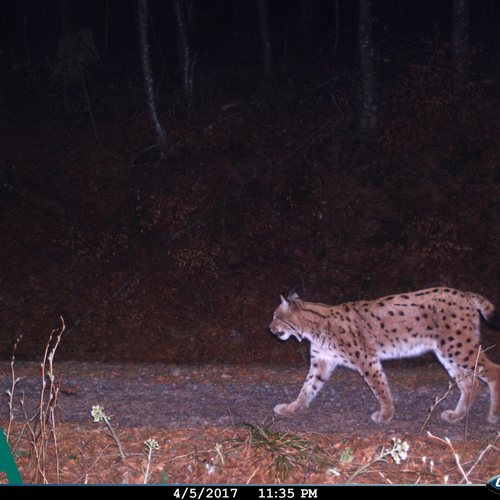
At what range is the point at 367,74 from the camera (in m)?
13.2

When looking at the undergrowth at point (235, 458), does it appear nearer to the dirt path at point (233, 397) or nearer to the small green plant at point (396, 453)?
the dirt path at point (233, 397)

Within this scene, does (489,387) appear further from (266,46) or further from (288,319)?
(266,46)

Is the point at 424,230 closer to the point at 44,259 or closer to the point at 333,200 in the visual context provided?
the point at 333,200

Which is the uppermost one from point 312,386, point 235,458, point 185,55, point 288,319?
point 185,55

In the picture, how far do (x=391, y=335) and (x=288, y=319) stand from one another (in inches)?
54.8

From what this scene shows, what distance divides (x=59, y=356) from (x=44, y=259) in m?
3.32

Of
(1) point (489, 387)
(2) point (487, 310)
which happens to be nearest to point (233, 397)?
(1) point (489, 387)

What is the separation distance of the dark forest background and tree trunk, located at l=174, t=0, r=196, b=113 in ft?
0.30

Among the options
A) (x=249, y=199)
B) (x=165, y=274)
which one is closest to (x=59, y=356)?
(x=165, y=274)

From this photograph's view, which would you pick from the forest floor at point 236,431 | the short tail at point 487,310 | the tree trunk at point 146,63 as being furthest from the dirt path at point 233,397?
the tree trunk at point 146,63

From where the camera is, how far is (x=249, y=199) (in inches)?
497

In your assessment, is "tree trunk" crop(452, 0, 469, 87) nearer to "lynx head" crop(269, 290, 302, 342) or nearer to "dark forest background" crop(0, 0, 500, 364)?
"dark forest background" crop(0, 0, 500, 364)

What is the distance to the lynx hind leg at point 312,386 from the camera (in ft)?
21.5

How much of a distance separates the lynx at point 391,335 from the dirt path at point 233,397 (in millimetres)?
324
